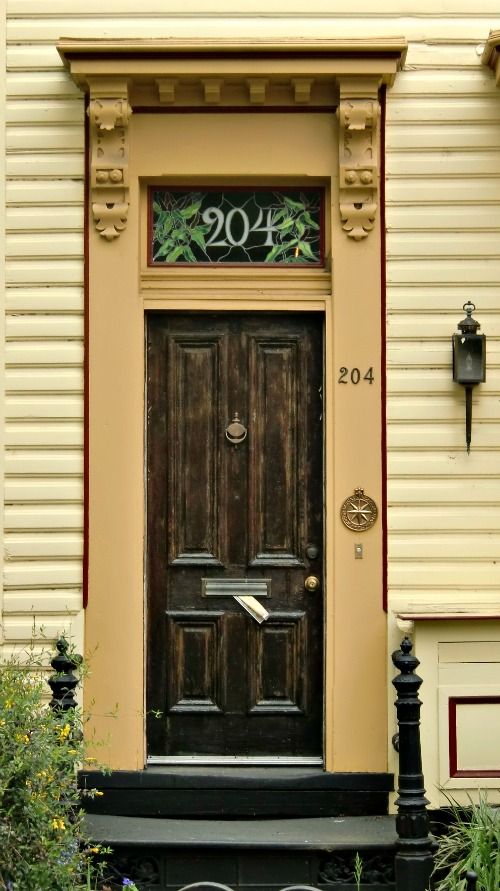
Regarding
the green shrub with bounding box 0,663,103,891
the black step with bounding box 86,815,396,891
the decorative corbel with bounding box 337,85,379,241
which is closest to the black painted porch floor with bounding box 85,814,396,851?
the black step with bounding box 86,815,396,891

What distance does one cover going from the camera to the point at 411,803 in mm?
6266

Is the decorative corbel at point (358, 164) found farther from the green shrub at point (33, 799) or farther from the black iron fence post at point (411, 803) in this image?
the green shrub at point (33, 799)

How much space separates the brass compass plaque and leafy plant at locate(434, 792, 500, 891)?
5.31 ft

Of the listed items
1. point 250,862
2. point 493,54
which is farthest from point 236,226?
point 250,862

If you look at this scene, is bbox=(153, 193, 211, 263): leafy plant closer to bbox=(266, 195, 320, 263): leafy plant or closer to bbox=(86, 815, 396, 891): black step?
bbox=(266, 195, 320, 263): leafy plant

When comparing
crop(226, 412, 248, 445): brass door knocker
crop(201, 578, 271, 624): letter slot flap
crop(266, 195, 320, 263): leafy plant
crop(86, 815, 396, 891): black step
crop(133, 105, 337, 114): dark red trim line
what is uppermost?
crop(133, 105, 337, 114): dark red trim line

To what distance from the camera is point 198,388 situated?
24.6 feet

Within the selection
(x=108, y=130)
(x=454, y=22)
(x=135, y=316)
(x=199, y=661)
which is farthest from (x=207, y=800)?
(x=454, y=22)

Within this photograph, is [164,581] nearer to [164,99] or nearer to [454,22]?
[164,99]

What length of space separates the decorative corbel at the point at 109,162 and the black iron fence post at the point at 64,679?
2.43 m

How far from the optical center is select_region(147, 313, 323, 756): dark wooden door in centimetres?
742

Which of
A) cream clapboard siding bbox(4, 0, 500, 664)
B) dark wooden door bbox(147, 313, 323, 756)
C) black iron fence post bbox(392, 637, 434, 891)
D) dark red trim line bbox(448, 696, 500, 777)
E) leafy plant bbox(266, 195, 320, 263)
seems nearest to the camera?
black iron fence post bbox(392, 637, 434, 891)

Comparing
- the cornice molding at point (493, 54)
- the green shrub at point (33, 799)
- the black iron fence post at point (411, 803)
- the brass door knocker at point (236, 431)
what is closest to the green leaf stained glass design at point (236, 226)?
the brass door knocker at point (236, 431)

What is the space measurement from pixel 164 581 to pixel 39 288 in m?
1.86
